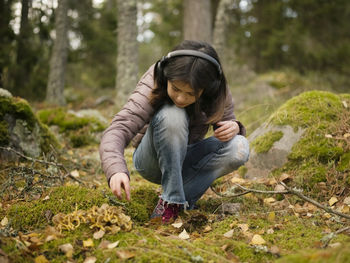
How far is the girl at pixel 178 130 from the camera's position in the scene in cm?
192

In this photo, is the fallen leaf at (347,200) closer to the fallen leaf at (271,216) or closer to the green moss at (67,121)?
the fallen leaf at (271,216)

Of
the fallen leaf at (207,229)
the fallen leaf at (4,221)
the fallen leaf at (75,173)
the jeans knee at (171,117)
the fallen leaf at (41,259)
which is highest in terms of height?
the jeans knee at (171,117)

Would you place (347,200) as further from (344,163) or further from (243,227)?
(243,227)

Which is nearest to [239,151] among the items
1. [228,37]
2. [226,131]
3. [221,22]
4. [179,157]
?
[226,131]

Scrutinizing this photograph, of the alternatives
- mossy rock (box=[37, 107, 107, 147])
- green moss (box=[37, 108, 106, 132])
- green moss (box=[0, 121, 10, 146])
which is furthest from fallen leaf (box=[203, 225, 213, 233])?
green moss (box=[37, 108, 106, 132])

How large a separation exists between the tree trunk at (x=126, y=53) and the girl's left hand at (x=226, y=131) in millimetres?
4444

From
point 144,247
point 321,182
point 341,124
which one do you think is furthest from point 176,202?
point 341,124

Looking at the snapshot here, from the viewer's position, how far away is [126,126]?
2.06m

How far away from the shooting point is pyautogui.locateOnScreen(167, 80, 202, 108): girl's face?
197 centimetres

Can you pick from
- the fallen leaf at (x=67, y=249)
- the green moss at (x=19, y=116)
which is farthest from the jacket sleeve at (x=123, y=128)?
the green moss at (x=19, y=116)

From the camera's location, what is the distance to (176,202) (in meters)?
2.21

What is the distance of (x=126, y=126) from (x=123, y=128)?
3 cm

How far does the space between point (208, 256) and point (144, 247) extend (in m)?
0.35

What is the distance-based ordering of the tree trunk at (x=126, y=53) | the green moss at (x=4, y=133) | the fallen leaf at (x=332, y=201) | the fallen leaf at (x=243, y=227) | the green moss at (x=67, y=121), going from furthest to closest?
the tree trunk at (x=126, y=53)
the green moss at (x=67, y=121)
the green moss at (x=4, y=133)
the fallen leaf at (x=332, y=201)
the fallen leaf at (x=243, y=227)
